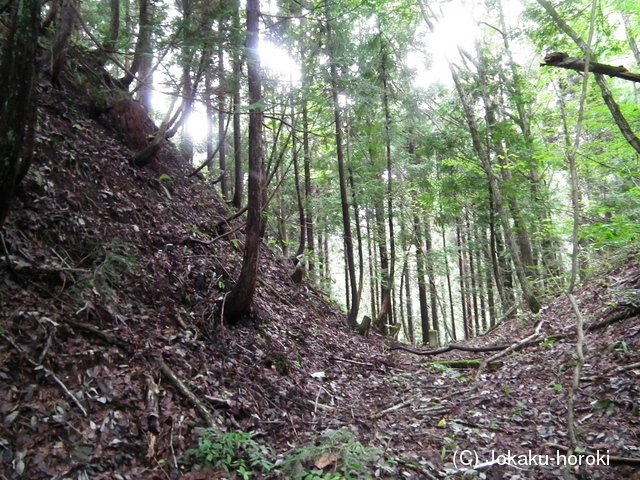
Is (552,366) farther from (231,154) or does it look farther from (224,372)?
(231,154)

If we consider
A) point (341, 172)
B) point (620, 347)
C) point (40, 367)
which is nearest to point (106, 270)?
point (40, 367)

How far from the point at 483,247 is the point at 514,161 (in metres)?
5.03

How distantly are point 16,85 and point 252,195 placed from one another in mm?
3529

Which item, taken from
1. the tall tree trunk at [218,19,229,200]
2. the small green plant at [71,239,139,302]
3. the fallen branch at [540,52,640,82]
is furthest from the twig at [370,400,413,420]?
the fallen branch at [540,52,640,82]

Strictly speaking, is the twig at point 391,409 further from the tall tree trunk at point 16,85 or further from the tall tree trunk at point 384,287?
the tall tree trunk at point 384,287

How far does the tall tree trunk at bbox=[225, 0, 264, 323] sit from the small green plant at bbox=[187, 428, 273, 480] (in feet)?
8.71

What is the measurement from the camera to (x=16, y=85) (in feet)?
11.9

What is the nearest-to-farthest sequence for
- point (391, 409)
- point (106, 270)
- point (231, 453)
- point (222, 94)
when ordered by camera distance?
point (231, 453) < point (106, 270) < point (391, 409) < point (222, 94)

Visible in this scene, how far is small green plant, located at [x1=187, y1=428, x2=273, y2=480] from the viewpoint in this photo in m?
3.92

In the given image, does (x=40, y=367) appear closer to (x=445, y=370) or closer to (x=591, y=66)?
(x=445, y=370)

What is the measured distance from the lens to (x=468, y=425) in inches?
208

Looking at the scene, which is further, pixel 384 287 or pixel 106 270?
pixel 384 287

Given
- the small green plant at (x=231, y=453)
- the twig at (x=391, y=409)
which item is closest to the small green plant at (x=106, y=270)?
the small green plant at (x=231, y=453)

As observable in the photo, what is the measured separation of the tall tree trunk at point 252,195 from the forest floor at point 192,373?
366 mm
